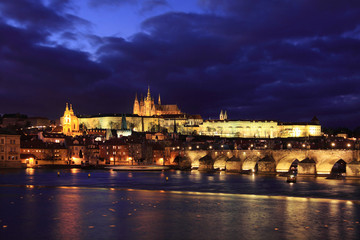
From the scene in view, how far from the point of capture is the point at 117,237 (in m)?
18.8

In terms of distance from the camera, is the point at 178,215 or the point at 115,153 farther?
the point at 115,153

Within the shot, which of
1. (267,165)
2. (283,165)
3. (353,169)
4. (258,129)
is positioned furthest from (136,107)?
(353,169)

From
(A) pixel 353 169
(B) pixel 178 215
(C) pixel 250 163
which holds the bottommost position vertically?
(B) pixel 178 215

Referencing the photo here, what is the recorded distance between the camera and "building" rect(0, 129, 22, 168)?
70500 mm

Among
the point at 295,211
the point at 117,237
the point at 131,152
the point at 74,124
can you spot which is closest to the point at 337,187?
the point at 295,211

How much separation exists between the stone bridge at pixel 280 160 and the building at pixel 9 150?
3000 centimetres

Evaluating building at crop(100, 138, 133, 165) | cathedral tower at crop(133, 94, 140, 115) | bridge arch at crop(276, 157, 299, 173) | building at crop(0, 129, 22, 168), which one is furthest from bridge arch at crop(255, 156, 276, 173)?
cathedral tower at crop(133, 94, 140, 115)

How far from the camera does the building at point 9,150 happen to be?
70500 mm

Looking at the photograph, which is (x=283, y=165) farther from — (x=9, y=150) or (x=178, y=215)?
(x=178, y=215)

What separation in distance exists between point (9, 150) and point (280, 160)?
41858mm

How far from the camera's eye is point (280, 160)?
6412 centimetres

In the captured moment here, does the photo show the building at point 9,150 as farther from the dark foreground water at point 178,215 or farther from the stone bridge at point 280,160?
the dark foreground water at point 178,215

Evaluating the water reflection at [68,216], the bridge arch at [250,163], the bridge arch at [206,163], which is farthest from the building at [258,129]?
the water reflection at [68,216]

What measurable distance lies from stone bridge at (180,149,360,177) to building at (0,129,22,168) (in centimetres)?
3000
